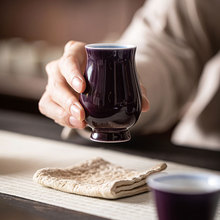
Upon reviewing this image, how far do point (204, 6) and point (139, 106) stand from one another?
73cm

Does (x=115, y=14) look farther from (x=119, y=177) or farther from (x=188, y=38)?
(x=119, y=177)

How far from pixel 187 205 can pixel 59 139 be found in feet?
1.91

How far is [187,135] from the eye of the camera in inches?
55.4

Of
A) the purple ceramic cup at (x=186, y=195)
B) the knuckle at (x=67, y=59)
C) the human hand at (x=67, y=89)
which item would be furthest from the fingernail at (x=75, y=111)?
the purple ceramic cup at (x=186, y=195)

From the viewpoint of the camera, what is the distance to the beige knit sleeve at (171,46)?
A: 1.24 meters

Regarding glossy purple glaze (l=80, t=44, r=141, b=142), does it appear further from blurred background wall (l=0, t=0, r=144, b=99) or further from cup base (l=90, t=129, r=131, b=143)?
blurred background wall (l=0, t=0, r=144, b=99)

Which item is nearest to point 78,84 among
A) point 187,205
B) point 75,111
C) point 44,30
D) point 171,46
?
point 75,111

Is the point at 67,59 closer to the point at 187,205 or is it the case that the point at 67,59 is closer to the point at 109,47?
the point at 109,47

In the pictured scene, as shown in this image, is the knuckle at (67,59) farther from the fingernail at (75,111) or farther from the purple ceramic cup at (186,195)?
the purple ceramic cup at (186,195)

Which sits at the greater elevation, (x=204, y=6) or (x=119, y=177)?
(x=204, y=6)

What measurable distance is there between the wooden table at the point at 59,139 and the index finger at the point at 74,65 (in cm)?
17

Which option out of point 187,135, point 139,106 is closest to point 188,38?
point 187,135

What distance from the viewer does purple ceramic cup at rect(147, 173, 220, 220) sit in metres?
0.45

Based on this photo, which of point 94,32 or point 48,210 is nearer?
point 48,210
